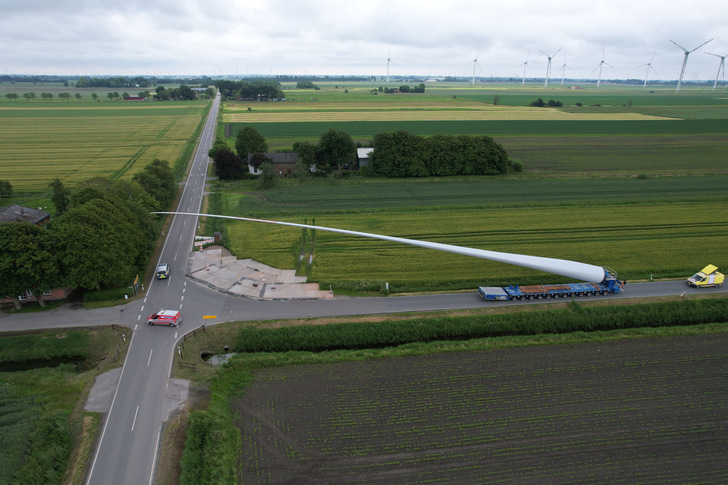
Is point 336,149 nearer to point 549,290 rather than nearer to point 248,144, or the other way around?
point 248,144

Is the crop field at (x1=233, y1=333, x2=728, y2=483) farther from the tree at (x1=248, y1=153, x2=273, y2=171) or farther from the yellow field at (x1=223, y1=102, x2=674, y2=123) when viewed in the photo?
the yellow field at (x1=223, y1=102, x2=674, y2=123)

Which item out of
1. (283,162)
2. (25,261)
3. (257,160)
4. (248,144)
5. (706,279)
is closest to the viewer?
(25,261)

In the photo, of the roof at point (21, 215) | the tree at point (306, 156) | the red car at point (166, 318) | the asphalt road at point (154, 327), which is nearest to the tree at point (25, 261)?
the asphalt road at point (154, 327)

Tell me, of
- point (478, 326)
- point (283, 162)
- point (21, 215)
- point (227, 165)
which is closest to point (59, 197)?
point (21, 215)

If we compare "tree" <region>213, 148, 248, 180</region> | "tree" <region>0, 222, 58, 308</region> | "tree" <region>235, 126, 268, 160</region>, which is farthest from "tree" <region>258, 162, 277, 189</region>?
"tree" <region>0, 222, 58, 308</region>

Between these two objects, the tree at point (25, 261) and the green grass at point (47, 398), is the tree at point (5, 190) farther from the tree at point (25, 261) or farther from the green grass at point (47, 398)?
the green grass at point (47, 398)

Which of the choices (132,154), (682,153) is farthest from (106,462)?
(682,153)

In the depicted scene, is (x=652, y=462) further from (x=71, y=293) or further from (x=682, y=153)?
(x=682, y=153)
